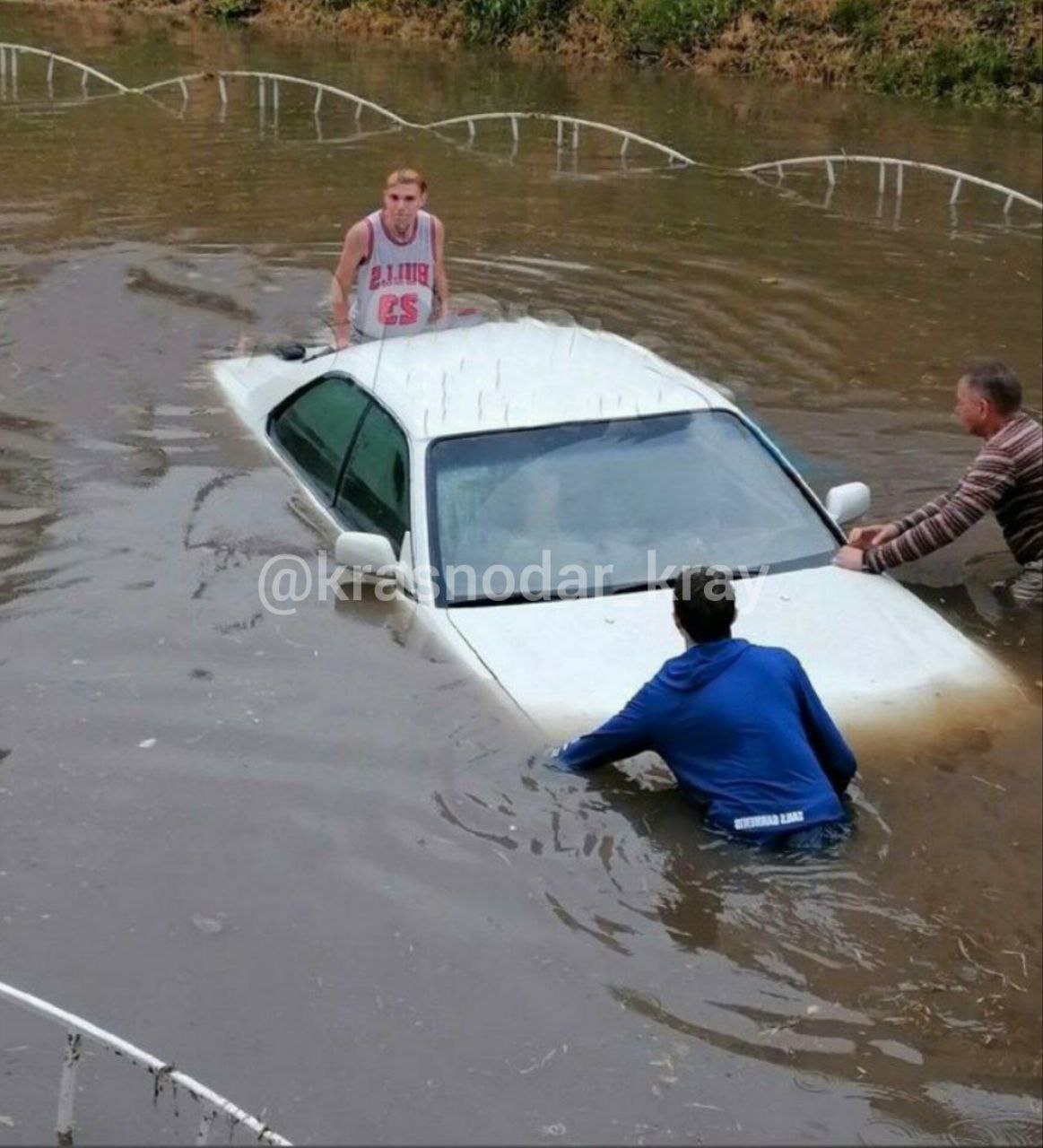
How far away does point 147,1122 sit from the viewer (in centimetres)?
416

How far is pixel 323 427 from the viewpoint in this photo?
7.89 metres

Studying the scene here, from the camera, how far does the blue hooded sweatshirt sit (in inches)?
205

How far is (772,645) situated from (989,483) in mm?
1563

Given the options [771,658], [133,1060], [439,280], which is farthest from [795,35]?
[133,1060]

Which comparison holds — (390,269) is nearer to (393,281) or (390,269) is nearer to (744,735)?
(393,281)

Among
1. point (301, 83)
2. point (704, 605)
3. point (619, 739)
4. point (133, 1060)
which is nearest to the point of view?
point (133, 1060)

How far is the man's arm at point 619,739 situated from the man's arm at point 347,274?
4.35 meters

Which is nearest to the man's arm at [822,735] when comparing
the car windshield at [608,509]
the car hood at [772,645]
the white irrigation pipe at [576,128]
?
the car hood at [772,645]

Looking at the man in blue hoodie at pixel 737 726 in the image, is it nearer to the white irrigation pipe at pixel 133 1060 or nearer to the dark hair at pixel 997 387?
the white irrigation pipe at pixel 133 1060

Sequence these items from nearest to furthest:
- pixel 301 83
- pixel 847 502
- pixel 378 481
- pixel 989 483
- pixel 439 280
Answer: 1. pixel 847 502
2. pixel 989 483
3. pixel 378 481
4. pixel 439 280
5. pixel 301 83

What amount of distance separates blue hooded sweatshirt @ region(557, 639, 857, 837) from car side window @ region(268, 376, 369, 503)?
263 centimetres

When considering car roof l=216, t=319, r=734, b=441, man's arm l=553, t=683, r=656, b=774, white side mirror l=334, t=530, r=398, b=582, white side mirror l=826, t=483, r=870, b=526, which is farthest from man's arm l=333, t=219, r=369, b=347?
man's arm l=553, t=683, r=656, b=774

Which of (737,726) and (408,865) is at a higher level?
(737,726)

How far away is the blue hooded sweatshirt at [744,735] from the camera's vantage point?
5.21 meters
